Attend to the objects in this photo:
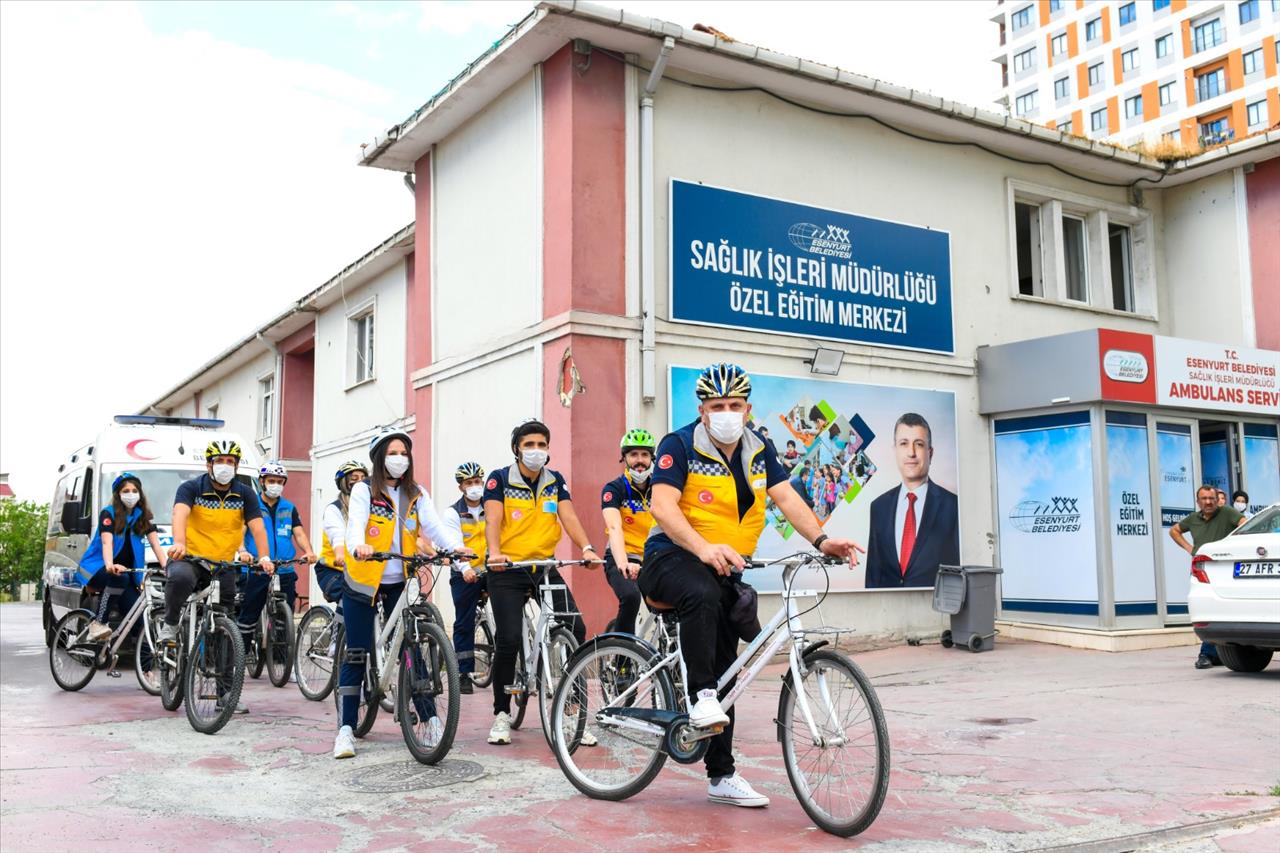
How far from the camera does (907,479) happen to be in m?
13.4

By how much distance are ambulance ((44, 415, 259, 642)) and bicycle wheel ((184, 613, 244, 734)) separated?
4390 mm

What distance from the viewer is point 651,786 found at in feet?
19.0

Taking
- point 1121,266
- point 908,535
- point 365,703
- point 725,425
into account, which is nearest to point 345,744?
point 365,703

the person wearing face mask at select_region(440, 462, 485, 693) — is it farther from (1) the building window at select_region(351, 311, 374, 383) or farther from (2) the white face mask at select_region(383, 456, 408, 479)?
(1) the building window at select_region(351, 311, 374, 383)

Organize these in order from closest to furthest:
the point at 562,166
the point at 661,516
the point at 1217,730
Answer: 1. the point at 661,516
2. the point at 1217,730
3. the point at 562,166

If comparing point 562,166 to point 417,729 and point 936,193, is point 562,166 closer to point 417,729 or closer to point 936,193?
point 936,193

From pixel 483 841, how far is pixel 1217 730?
516 centimetres

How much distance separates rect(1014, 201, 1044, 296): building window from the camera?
15.7 m

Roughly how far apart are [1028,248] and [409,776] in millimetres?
12832

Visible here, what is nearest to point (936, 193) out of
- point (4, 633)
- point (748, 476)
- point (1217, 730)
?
point (1217, 730)

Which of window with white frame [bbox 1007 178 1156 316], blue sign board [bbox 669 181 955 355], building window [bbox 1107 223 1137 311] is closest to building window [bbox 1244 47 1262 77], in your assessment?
building window [bbox 1107 223 1137 311]

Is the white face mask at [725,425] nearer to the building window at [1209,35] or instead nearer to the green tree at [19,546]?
the building window at [1209,35]

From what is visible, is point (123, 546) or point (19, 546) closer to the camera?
point (123, 546)

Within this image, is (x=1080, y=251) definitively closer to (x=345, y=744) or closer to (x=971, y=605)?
(x=971, y=605)
